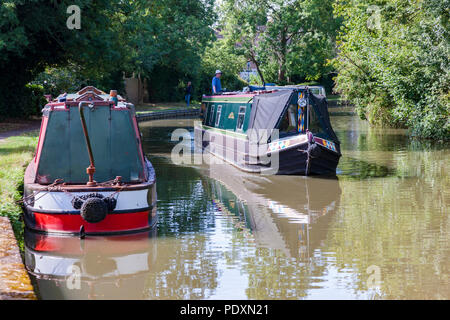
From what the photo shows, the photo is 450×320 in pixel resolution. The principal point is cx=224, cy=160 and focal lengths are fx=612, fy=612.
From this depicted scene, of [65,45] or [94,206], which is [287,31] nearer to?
[65,45]

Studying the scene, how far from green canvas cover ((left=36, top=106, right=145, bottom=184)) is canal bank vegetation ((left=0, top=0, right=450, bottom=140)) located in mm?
9051

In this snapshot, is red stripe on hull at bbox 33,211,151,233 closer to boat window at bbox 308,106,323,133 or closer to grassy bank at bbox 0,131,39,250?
grassy bank at bbox 0,131,39,250

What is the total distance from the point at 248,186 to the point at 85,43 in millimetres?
9023

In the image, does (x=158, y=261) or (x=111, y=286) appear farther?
(x=158, y=261)

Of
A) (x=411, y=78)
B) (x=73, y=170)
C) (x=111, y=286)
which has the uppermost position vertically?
(x=411, y=78)

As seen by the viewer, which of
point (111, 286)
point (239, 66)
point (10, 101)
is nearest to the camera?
point (111, 286)

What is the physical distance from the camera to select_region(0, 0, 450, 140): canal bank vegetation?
59.3 feet

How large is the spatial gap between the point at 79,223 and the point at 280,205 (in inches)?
164

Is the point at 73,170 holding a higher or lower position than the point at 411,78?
lower

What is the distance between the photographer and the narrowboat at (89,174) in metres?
8.27

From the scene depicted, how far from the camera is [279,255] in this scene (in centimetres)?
797

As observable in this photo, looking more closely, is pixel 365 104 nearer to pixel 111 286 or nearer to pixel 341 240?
pixel 341 240

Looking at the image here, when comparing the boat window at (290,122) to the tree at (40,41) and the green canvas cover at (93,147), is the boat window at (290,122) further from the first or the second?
the tree at (40,41)
